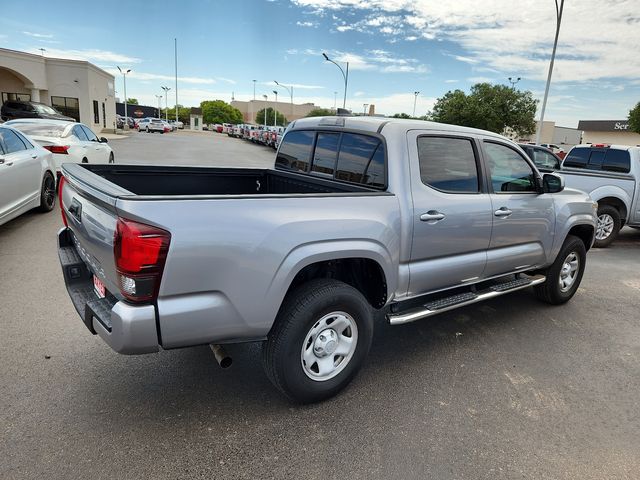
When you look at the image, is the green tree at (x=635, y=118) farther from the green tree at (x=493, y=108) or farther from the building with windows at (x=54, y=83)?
the building with windows at (x=54, y=83)

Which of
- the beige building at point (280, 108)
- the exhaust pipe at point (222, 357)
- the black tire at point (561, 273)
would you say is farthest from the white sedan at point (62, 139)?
the beige building at point (280, 108)

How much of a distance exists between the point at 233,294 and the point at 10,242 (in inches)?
215

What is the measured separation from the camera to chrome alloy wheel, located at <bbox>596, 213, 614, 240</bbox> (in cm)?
854

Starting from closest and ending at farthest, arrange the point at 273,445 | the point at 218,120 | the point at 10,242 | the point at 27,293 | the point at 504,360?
1. the point at 273,445
2. the point at 504,360
3. the point at 27,293
4. the point at 10,242
5. the point at 218,120

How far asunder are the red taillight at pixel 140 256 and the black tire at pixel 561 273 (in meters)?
4.29

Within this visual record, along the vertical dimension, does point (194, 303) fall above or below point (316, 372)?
above

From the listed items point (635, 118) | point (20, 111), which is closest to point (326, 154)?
point (20, 111)

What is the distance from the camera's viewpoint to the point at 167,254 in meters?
2.29

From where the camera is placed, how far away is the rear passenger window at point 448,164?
3564 millimetres

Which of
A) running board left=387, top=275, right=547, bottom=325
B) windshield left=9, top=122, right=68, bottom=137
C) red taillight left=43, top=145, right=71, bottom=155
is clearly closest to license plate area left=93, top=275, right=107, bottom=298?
running board left=387, top=275, right=547, bottom=325

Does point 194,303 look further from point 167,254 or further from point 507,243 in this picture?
point 507,243

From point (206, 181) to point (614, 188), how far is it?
→ 7.77 meters

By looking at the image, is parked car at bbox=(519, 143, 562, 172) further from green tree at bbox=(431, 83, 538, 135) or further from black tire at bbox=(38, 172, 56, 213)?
green tree at bbox=(431, 83, 538, 135)

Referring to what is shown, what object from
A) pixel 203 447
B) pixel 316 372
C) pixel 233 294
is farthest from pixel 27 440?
pixel 316 372
